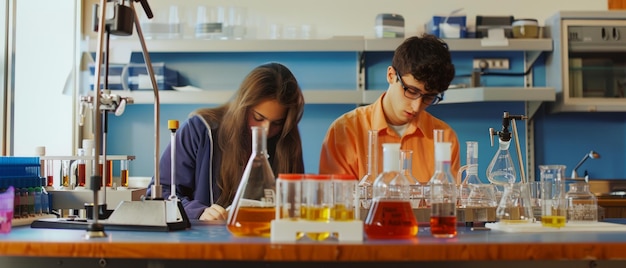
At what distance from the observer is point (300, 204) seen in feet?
5.30

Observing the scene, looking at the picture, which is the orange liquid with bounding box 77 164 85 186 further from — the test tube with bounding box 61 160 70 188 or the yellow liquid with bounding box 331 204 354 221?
the yellow liquid with bounding box 331 204 354 221

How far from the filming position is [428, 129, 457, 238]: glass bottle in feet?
5.54

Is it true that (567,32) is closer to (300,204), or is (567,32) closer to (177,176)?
(177,176)

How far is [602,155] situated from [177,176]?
3143 mm

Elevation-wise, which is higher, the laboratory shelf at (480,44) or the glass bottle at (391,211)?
the laboratory shelf at (480,44)

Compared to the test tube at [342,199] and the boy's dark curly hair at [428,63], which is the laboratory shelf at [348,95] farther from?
the test tube at [342,199]

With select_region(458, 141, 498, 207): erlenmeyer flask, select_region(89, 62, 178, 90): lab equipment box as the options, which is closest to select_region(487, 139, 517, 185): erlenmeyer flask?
select_region(458, 141, 498, 207): erlenmeyer flask

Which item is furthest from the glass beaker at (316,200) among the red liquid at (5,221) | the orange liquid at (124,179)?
the orange liquid at (124,179)

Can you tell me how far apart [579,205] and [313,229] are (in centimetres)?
84

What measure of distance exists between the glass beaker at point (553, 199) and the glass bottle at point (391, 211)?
1.39 feet

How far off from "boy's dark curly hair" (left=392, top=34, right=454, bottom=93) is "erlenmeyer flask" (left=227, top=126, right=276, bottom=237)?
1167 mm

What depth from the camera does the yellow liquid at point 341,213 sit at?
162cm

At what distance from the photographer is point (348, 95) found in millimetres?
4566

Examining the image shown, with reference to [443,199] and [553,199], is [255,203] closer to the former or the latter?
[443,199]
